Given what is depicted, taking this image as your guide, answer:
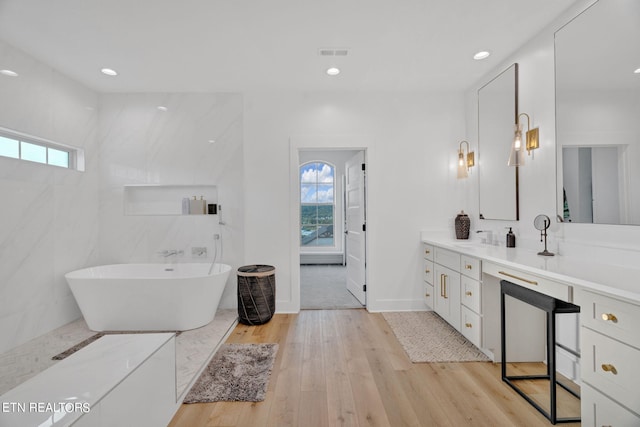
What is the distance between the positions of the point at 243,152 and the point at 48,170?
6.33ft

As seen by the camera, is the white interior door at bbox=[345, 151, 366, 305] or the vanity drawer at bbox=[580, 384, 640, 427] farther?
the white interior door at bbox=[345, 151, 366, 305]

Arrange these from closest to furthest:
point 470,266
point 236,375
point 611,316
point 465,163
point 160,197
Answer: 1. point 611,316
2. point 236,375
3. point 470,266
4. point 465,163
5. point 160,197

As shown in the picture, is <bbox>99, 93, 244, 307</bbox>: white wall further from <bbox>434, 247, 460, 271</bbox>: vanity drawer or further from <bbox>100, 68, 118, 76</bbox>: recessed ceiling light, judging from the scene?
<bbox>434, 247, 460, 271</bbox>: vanity drawer

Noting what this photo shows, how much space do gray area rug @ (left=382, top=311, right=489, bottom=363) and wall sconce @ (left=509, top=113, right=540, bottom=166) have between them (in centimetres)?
166

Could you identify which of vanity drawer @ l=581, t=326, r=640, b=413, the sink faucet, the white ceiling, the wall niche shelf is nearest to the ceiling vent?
the white ceiling

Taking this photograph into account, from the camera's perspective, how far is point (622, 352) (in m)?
1.34

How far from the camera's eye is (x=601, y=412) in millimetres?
1419

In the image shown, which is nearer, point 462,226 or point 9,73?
point 9,73

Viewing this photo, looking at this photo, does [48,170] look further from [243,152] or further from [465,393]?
[465,393]

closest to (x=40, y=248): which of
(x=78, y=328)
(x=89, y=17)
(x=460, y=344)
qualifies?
(x=78, y=328)

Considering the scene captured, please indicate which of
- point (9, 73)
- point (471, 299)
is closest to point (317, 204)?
point (471, 299)

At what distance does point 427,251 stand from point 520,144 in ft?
4.75

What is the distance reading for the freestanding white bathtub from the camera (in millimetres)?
2938

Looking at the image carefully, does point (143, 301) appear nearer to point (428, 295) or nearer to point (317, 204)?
point (428, 295)
